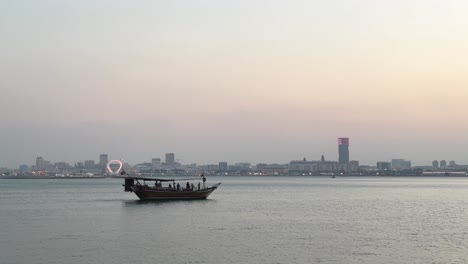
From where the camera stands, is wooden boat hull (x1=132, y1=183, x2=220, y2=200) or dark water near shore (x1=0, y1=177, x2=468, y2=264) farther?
wooden boat hull (x1=132, y1=183, x2=220, y2=200)

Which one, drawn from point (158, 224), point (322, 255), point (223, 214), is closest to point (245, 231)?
point (158, 224)

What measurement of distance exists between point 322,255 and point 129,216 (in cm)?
3371

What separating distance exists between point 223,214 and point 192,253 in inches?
1264

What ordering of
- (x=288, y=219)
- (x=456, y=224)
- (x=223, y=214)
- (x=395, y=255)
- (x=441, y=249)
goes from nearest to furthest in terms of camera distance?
(x=395, y=255)
(x=441, y=249)
(x=456, y=224)
(x=288, y=219)
(x=223, y=214)

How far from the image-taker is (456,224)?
6222cm

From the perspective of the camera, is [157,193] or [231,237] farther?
[157,193]

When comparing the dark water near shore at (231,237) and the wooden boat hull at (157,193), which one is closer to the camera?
the dark water near shore at (231,237)

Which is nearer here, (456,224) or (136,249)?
(136,249)

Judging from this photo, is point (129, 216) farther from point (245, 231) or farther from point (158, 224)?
point (245, 231)

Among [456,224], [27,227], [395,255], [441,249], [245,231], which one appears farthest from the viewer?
[456,224]

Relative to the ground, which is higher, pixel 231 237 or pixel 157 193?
pixel 157 193

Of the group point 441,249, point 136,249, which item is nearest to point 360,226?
point 441,249

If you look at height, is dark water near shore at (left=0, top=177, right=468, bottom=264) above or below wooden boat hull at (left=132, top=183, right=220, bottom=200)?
below

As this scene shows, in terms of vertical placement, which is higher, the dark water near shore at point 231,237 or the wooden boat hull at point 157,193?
the wooden boat hull at point 157,193
